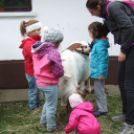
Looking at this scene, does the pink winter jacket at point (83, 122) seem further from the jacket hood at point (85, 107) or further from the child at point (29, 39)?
the child at point (29, 39)

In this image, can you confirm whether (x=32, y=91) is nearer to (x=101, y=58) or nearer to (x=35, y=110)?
(x=35, y=110)

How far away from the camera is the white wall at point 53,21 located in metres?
3.69

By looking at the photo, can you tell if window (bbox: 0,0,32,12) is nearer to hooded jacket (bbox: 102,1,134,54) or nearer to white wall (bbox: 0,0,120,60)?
white wall (bbox: 0,0,120,60)

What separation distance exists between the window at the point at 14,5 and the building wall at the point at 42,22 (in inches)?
4.4

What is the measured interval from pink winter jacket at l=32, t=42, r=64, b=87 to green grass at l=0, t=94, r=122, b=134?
0.74m

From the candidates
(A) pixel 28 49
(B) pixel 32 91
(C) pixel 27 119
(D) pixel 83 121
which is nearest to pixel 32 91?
(B) pixel 32 91

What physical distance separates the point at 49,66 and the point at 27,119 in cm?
112

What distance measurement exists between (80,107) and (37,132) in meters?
0.86

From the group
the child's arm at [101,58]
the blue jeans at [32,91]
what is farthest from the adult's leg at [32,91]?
the child's arm at [101,58]

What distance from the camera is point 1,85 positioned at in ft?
12.7

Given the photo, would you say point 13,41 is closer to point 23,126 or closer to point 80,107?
point 23,126

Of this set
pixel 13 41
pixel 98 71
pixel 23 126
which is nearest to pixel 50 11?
pixel 13 41

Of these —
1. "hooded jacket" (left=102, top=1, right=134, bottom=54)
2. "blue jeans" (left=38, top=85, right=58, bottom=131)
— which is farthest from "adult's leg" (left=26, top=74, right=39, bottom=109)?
"hooded jacket" (left=102, top=1, right=134, bottom=54)

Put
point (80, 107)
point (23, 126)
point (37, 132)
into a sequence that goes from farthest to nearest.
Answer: point (23, 126) < point (37, 132) < point (80, 107)
